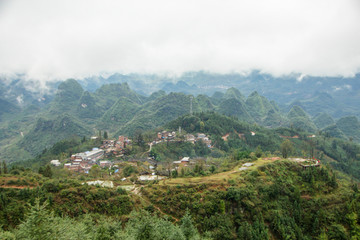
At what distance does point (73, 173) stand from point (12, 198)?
24.7 metres

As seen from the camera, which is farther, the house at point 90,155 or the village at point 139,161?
the house at point 90,155

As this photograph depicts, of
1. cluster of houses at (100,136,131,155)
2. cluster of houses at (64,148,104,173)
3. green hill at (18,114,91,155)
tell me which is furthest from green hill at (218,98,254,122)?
cluster of houses at (64,148,104,173)

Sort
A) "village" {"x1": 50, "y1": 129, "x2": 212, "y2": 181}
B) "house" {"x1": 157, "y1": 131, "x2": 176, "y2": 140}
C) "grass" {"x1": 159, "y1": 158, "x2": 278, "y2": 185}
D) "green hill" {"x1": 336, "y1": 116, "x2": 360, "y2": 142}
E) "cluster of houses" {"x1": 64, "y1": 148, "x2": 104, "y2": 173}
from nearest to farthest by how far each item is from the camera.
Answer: "grass" {"x1": 159, "y1": 158, "x2": 278, "y2": 185} → "village" {"x1": 50, "y1": 129, "x2": 212, "y2": 181} → "cluster of houses" {"x1": 64, "y1": 148, "x2": 104, "y2": 173} → "house" {"x1": 157, "y1": 131, "x2": 176, "y2": 140} → "green hill" {"x1": 336, "y1": 116, "x2": 360, "y2": 142}

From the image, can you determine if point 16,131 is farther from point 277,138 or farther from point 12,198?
point 277,138

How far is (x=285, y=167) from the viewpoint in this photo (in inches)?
2020

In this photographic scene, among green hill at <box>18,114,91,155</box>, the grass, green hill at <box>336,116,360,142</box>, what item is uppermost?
the grass

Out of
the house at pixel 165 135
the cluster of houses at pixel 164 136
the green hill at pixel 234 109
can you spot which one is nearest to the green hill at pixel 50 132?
the house at pixel 165 135

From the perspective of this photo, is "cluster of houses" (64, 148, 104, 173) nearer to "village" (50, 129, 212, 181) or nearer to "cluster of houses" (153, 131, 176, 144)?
"village" (50, 129, 212, 181)

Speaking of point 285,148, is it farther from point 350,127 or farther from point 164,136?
point 350,127

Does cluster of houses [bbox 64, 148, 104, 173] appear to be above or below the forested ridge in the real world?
below

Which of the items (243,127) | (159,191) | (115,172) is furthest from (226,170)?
(243,127)

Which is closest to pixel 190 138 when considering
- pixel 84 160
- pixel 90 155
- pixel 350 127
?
pixel 90 155

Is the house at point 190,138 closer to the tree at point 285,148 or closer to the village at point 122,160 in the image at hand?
the village at point 122,160

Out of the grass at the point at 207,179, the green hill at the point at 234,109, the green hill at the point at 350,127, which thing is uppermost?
the grass at the point at 207,179
